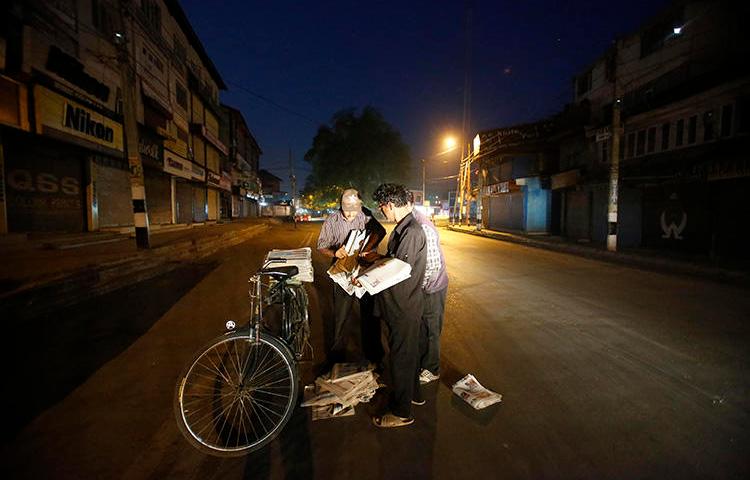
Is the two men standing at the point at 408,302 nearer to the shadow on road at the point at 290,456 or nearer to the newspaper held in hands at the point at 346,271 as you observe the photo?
the newspaper held in hands at the point at 346,271

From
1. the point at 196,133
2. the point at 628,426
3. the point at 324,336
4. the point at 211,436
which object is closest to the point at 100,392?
the point at 211,436

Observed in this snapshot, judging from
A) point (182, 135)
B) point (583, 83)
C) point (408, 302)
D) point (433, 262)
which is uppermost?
point (583, 83)

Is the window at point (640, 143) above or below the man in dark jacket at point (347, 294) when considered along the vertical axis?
above

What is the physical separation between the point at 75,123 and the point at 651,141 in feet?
73.7

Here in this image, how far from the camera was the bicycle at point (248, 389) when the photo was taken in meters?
2.57

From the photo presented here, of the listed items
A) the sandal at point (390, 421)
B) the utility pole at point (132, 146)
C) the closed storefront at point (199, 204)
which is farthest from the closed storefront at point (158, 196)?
the sandal at point (390, 421)

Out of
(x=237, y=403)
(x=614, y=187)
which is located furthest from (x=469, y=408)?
(x=614, y=187)

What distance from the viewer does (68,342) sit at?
4598mm

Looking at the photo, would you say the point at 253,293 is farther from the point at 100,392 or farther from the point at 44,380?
the point at 44,380

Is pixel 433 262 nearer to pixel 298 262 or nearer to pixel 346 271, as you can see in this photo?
pixel 346 271

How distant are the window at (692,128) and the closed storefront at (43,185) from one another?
2287 cm

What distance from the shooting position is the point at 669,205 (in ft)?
46.9

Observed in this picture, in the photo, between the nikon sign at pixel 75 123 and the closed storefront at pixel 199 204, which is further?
the closed storefront at pixel 199 204

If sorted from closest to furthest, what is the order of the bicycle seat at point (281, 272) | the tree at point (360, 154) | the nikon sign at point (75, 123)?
the bicycle seat at point (281, 272) < the nikon sign at point (75, 123) < the tree at point (360, 154)
